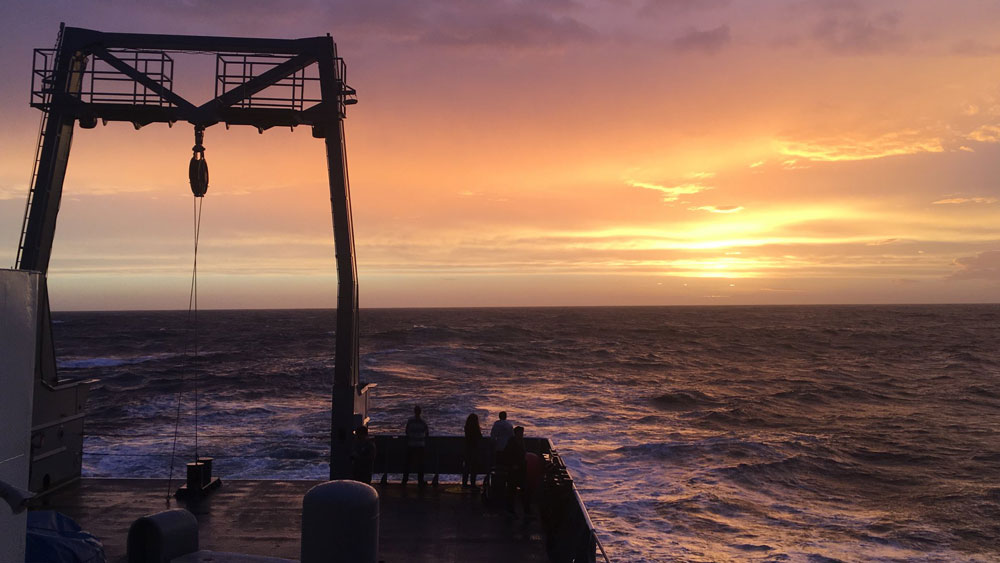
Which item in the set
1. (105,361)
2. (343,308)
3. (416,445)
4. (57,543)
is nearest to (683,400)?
(416,445)

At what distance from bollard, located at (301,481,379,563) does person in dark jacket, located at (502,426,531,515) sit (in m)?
5.18

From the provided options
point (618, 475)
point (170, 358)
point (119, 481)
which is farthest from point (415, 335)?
point (119, 481)

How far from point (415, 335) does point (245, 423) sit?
256 feet

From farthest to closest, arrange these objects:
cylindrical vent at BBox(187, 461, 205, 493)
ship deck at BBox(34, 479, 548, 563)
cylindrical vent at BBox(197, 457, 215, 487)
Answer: cylindrical vent at BBox(197, 457, 215, 487)
cylindrical vent at BBox(187, 461, 205, 493)
ship deck at BBox(34, 479, 548, 563)

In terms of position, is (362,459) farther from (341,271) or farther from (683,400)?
(683,400)

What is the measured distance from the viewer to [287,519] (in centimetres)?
1190

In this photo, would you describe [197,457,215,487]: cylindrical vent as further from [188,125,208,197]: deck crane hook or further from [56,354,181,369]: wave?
[56,354,181,369]: wave

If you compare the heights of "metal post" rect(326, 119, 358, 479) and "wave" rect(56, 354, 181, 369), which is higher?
"metal post" rect(326, 119, 358, 479)

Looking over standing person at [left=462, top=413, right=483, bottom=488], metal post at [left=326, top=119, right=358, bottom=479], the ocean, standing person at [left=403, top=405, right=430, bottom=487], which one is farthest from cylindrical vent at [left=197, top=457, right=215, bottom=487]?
the ocean

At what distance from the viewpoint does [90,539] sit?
7.90 m

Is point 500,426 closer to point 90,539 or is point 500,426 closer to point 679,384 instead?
point 90,539

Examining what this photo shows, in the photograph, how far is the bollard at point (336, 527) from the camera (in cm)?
740

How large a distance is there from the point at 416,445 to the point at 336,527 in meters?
6.86

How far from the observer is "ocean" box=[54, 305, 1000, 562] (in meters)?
19.7
